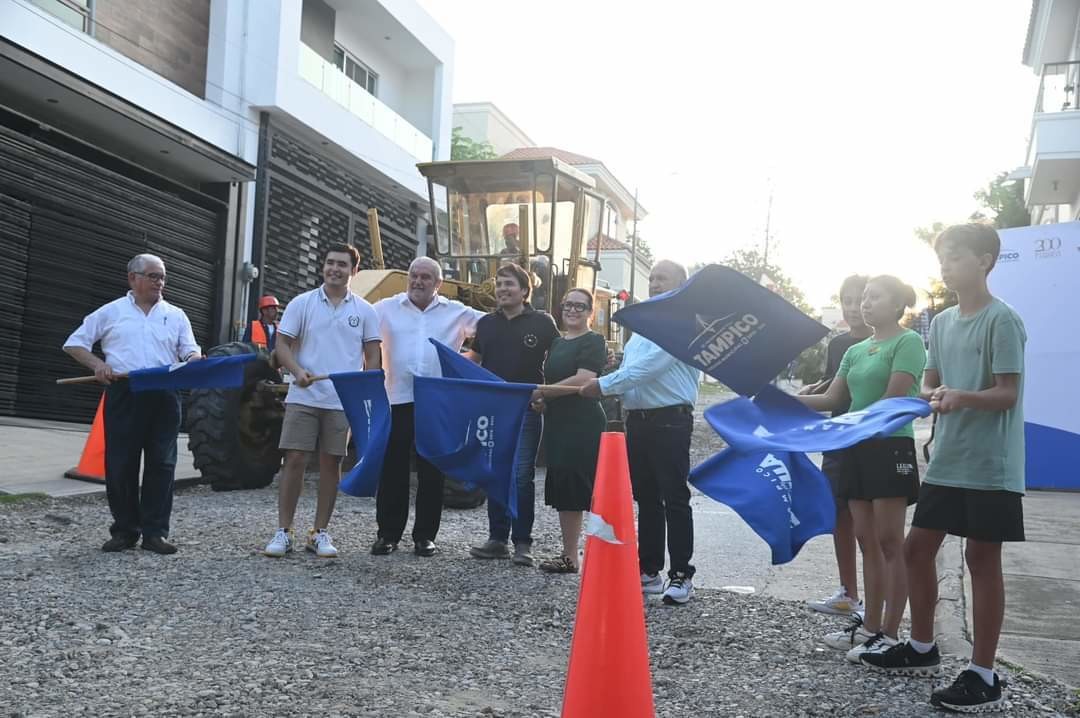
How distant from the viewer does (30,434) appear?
1027 centimetres

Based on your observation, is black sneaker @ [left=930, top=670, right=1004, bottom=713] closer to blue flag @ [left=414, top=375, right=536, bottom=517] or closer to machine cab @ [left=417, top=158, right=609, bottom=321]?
blue flag @ [left=414, top=375, right=536, bottom=517]

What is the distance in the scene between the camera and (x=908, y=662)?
12.5 ft

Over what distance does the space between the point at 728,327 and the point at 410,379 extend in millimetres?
2374

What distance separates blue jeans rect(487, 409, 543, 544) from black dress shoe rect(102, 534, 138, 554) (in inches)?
82.6

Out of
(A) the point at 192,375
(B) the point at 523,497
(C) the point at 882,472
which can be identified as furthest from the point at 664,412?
(A) the point at 192,375

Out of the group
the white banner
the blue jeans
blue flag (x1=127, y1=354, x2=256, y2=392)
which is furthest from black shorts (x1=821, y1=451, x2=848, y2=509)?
the white banner

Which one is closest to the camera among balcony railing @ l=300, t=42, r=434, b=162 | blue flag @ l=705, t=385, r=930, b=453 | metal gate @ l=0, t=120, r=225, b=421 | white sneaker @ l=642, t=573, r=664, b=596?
blue flag @ l=705, t=385, r=930, b=453

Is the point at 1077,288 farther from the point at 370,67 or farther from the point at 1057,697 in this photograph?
the point at 370,67

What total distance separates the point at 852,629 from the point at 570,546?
1883 millimetres

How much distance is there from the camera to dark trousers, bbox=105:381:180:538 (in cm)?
570

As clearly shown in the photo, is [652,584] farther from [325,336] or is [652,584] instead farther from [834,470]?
[325,336]

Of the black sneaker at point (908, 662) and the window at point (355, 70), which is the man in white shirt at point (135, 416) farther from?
the window at point (355, 70)

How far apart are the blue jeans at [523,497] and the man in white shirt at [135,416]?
190 cm

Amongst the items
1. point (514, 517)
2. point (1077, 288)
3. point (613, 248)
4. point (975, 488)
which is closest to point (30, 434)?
point (514, 517)
